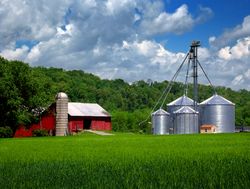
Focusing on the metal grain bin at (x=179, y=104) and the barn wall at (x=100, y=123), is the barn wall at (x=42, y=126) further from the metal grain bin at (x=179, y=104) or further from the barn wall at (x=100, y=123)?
the metal grain bin at (x=179, y=104)

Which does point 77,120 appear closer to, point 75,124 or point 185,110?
point 75,124

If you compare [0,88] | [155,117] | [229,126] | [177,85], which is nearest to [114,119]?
[155,117]

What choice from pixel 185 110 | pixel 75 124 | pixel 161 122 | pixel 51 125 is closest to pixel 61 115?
pixel 51 125

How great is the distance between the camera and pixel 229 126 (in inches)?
2753

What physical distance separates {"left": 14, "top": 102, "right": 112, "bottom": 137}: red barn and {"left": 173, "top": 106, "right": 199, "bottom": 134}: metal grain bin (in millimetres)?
15781

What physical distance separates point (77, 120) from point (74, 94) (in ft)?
165

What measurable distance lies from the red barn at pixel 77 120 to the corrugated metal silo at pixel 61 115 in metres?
2.03

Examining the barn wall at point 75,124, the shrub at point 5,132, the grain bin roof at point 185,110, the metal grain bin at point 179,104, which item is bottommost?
the shrub at point 5,132

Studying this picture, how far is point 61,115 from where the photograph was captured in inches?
2768

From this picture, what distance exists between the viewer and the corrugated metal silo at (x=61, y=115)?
70062 millimetres

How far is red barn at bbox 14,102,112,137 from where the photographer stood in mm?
74750

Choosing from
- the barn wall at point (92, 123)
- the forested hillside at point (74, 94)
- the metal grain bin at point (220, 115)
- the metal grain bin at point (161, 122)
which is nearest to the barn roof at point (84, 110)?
the barn wall at point (92, 123)

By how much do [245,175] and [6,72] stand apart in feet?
184

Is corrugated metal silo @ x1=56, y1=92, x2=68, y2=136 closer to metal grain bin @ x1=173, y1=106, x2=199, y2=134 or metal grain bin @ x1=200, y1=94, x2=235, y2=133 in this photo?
metal grain bin @ x1=173, y1=106, x2=199, y2=134
